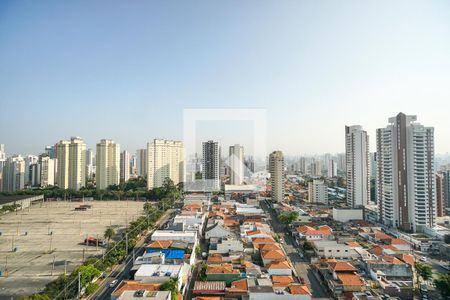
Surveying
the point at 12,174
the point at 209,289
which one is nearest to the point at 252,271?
the point at 209,289

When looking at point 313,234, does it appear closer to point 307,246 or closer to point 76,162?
point 307,246

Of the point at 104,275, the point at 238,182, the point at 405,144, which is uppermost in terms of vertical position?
the point at 405,144

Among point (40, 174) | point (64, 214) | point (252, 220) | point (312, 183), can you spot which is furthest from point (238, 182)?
point (40, 174)

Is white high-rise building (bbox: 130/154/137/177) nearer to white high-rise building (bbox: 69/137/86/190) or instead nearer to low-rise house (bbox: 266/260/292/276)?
white high-rise building (bbox: 69/137/86/190)

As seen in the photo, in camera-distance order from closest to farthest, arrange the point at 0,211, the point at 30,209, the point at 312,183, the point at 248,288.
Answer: the point at 248,288 → the point at 0,211 → the point at 30,209 → the point at 312,183

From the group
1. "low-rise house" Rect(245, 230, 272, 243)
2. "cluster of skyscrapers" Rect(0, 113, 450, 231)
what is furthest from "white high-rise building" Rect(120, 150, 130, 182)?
"low-rise house" Rect(245, 230, 272, 243)

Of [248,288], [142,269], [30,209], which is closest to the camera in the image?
[248,288]

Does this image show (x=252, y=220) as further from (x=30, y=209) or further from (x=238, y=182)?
(x=30, y=209)
